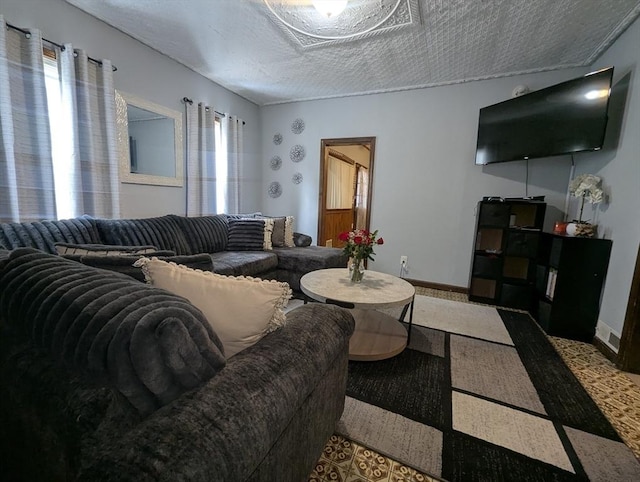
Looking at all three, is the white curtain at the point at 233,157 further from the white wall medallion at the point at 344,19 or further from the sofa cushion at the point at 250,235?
the white wall medallion at the point at 344,19

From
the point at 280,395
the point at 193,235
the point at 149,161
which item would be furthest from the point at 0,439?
the point at 149,161

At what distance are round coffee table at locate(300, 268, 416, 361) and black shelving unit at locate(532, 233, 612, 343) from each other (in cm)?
141

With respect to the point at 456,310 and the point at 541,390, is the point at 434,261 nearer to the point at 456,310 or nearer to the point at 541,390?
the point at 456,310

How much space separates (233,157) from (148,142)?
1151mm

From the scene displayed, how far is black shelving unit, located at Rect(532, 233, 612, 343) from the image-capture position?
7.31 ft

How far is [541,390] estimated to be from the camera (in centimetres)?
164

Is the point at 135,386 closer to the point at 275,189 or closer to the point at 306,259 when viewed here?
the point at 306,259

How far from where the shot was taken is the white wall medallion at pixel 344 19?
2.02m

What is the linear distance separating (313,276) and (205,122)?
99.2 inches

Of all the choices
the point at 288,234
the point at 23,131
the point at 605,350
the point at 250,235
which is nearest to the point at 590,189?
the point at 605,350

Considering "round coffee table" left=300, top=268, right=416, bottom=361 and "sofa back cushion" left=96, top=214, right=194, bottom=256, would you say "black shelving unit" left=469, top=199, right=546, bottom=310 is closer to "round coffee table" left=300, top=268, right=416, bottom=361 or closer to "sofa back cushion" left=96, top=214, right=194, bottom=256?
"round coffee table" left=300, top=268, right=416, bottom=361

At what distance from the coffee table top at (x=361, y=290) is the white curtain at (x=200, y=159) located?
2.03 meters

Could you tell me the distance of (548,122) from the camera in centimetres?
257

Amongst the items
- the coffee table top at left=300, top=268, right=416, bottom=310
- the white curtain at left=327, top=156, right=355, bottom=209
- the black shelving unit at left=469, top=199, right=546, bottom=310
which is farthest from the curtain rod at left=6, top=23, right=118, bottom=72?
the black shelving unit at left=469, top=199, right=546, bottom=310
